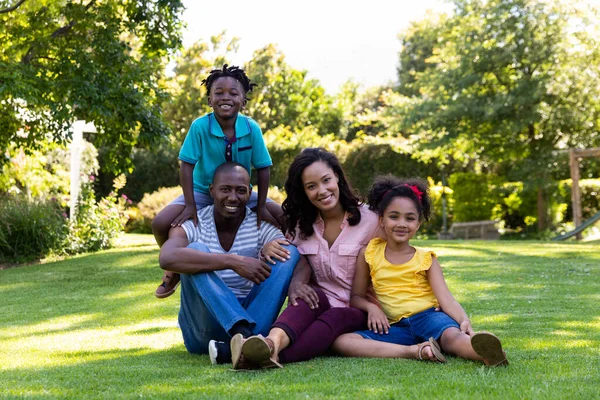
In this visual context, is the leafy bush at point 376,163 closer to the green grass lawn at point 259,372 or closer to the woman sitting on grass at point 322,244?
the green grass lawn at point 259,372

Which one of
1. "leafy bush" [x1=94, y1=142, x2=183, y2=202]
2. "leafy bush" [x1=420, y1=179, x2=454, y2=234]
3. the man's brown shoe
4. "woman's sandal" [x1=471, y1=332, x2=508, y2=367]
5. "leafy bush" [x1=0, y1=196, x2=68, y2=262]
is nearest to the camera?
"woman's sandal" [x1=471, y1=332, x2=508, y2=367]

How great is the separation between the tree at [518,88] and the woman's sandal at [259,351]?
15340mm

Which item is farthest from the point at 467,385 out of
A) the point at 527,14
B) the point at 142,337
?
the point at 527,14

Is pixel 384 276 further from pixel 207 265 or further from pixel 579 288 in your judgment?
pixel 579 288

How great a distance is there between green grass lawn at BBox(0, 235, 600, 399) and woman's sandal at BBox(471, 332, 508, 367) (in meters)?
0.07

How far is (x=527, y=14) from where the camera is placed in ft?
60.8

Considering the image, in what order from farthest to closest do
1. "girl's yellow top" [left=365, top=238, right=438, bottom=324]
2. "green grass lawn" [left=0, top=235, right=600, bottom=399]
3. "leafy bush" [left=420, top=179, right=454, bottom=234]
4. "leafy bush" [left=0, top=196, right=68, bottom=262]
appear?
1. "leafy bush" [left=420, top=179, right=454, bottom=234]
2. "leafy bush" [left=0, top=196, right=68, bottom=262]
3. "girl's yellow top" [left=365, top=238, right=438, bottom=324]
4. "green grass lawn" [left=0, top=235, right=600, bottom=399]

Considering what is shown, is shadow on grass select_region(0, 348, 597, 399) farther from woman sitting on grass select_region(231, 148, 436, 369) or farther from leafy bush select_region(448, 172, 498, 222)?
leafy bush select_region(448, 172, 498, 222)

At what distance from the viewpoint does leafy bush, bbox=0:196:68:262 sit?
1208 centimetres

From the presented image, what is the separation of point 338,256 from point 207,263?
0.80 meters

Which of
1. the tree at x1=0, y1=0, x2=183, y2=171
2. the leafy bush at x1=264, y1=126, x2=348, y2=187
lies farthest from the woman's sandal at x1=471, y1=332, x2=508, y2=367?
the leafy bush at x1=264, y1=126, x2=348, y2=187

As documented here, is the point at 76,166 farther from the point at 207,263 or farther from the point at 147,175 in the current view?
the point at 207,263

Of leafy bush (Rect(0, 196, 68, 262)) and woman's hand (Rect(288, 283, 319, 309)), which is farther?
leafy bush (Rect(0, 196, 68, 262))

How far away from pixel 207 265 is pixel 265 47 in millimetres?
21017
